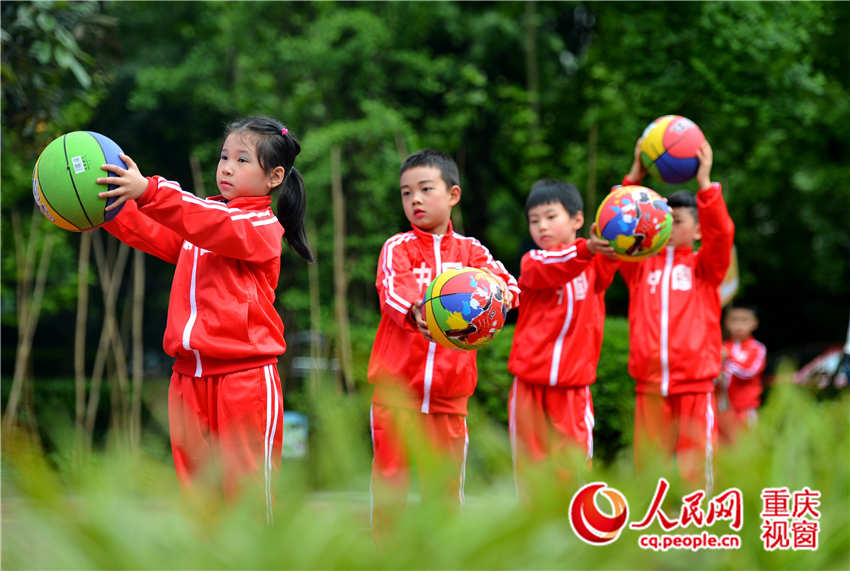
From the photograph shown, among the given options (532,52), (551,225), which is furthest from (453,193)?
(532,52)

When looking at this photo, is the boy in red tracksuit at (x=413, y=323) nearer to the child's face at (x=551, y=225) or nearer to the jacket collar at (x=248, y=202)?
the child's face at (x=551, y=225)

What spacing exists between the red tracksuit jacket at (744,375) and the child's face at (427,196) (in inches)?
202

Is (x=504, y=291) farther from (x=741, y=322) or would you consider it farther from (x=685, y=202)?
(x=741, y=322)

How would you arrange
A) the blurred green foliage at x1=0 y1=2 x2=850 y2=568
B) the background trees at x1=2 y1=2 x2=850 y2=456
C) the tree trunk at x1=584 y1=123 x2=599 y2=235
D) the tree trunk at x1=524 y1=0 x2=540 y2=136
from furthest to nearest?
the tree trunk at x1=524 y1=0 x2=540 y2=136, the tree trunk at x1=584 y1=123 x2=599 y2=235, the background trees at x1=2 y1=2 x2=850 y2=456, the blurred green foliage at x1=0 y1=2 x2=850 y2=568

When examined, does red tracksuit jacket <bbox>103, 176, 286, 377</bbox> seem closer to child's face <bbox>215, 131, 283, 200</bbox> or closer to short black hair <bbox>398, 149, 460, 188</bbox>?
child's face <bbox>215, 131, 283, 200</bbox>

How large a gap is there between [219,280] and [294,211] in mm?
626

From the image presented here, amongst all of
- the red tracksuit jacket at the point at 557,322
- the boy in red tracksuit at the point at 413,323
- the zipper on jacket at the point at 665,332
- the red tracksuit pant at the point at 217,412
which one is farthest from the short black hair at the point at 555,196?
the red tracksuit pant at the point at 217,412

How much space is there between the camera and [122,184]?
3.52 metres

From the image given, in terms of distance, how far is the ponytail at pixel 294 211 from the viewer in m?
4.31

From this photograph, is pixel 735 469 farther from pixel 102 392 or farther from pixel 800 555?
pixel 102 392

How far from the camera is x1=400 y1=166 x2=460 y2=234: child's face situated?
4.59 m

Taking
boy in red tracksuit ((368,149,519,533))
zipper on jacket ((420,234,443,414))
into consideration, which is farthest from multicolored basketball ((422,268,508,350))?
zipper on jacket ((420,234,443,414))

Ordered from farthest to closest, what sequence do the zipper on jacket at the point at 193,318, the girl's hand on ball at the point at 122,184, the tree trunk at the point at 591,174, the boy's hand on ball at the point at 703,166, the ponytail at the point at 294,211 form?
the tree trunk at the point at 591,174, the boy's hand on ball at the point at 703,166, the ponytail at the point at 294,211, the zipper on jacket at the point at 193,318, the girl's hand on ball at the point at 122,184

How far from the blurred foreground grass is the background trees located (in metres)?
5.50
